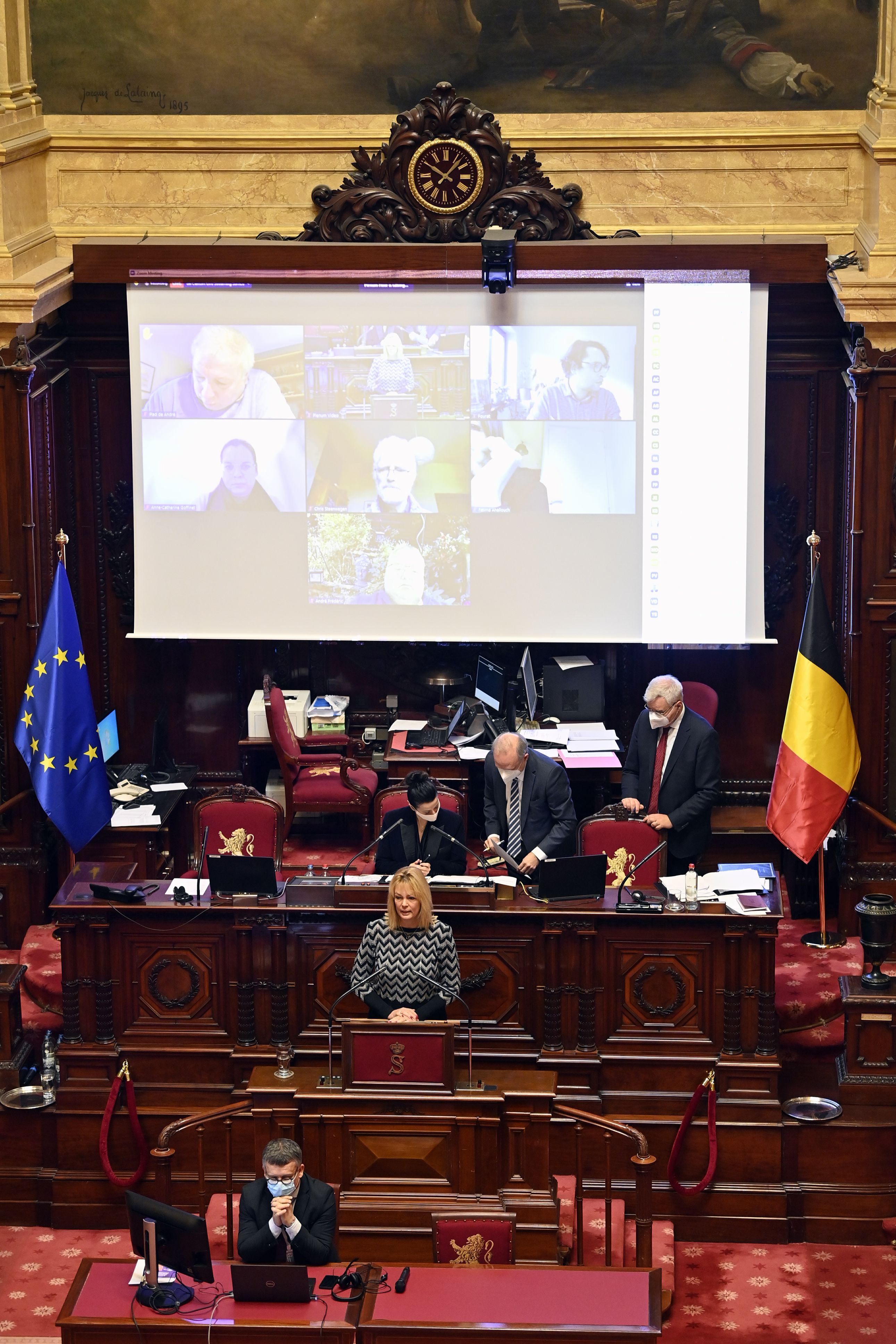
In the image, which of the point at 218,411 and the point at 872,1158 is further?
the point at 218,411

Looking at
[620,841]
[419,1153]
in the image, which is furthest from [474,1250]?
[620,841]

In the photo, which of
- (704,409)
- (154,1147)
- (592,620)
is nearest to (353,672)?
(592,620)

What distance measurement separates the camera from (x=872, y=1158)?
8156 millimetres

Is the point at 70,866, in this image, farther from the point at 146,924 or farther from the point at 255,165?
the point at 255,165

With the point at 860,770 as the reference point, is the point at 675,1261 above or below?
below

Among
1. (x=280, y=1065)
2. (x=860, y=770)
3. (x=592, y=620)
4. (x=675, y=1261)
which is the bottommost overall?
(x=675, y=1261)

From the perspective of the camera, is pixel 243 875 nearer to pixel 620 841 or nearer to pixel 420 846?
pixel 420 846

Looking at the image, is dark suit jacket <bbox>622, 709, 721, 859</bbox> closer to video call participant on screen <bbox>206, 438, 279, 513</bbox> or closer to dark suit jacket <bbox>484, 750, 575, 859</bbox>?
dark suit jacket <bbox>484, 750, 575, 859</bbox>

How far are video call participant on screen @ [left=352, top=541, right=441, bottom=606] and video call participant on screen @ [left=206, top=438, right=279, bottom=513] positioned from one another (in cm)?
72

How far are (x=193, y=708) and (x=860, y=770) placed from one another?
3.91m

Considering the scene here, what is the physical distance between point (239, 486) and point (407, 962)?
155 inches

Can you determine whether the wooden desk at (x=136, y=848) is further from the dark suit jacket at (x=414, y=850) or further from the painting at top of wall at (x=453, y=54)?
the painting at top of wall at (x=453, y=54)

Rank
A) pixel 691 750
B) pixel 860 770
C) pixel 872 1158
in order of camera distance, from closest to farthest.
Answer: pixel 872 1158 → pixel 691 750 → pixel 860 770

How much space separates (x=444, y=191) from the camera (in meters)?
10.2
